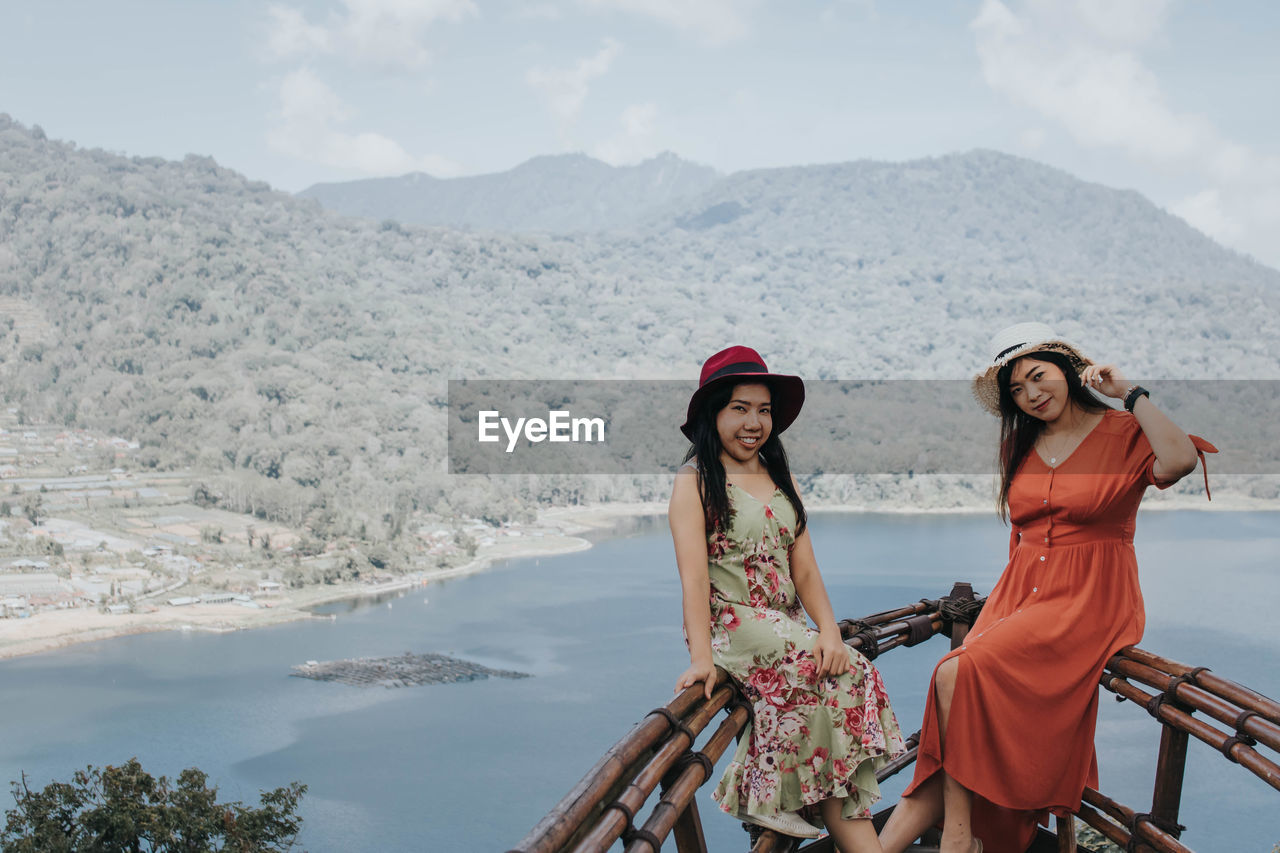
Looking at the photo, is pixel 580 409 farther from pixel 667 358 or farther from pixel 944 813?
pixel 944 813

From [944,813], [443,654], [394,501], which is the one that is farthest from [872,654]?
[394,501]

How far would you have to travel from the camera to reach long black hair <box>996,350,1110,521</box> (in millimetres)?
1567

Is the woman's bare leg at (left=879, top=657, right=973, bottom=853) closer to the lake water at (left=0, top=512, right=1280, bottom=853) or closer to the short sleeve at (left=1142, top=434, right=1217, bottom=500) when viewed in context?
the short sleeve at (left=1142, top=434, right=1217, bottom=500)

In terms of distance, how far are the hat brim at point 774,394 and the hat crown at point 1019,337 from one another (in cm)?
32

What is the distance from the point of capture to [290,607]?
4028 centimetres

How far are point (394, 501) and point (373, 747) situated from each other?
2986 cm

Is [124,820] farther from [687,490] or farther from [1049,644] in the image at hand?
[1049,644]

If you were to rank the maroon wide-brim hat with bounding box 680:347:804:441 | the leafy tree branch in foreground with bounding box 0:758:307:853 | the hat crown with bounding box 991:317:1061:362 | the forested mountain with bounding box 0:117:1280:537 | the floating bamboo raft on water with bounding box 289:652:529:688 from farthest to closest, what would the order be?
the forested mountain with bounding box 0:117:1280:537 → the floating bamboo raft on water with bounding box 289:652:529:688 → the leafy tree branch in foreground with bounding box 0:758:307:853 → the hat crown with bounding box 991:317:1061:362 → the maroon wide-brim hat with bounding box 680:347:804:441

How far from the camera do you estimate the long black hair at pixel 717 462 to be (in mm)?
1425

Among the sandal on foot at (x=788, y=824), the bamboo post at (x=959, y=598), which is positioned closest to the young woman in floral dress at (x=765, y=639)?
the sandal on foot at (x=788, y=824)

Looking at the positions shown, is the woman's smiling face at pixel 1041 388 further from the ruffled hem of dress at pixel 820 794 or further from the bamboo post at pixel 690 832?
the bamboo post at pixel 690 832

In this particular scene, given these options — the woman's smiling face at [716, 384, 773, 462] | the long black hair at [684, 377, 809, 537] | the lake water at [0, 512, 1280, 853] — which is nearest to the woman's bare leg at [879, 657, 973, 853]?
the long black hair at [684, 377, 809, 537]

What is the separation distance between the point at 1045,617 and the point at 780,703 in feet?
1.37

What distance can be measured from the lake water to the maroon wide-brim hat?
64.9 ft
